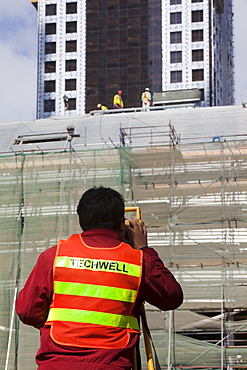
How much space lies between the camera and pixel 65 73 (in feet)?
216

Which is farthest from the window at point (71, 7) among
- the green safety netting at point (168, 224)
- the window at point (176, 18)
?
the green safety netting at point (168, 224)

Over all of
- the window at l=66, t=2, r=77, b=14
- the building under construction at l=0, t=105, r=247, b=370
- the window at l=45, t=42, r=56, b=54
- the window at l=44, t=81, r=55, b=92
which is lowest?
the building under construction at l=0, t=105, r=247, b=370

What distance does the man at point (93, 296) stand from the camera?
3498mm

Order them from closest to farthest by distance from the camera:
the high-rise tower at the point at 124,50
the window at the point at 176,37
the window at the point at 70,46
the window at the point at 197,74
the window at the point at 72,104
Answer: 1. the window at the point at 197,74
2. the high-rise tower at the point at 124,50
3. the window at the point at 176,37
4. the window at the point at 72,104
5. the window at the point at 70,46

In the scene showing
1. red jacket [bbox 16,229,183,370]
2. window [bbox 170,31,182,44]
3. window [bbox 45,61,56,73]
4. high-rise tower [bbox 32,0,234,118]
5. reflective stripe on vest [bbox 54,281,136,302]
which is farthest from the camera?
window [bbox 45,61,56,73]

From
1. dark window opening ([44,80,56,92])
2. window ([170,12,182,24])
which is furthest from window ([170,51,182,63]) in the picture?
dark window opening ([44,80,56,92])

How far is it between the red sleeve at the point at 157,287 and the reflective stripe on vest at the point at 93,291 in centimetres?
8

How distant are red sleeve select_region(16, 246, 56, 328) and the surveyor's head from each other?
0.89 feet

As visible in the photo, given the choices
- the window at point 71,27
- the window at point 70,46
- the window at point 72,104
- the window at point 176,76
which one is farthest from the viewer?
the window at point 71,27

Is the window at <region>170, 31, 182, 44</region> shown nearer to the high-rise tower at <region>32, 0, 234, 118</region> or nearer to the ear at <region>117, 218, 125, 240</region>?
the high-rise tower at <region>32, 0, 234, 118</region>

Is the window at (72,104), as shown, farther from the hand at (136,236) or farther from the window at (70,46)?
the hand at (136,236)

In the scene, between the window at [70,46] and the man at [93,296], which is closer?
the man at [93,296]

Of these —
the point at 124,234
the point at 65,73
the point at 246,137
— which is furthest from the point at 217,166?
the point at 65,73

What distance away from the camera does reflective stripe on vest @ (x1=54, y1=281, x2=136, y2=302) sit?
356 cm
